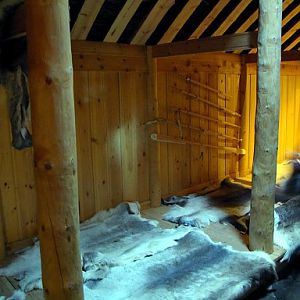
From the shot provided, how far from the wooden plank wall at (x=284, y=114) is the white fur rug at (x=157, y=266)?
2403 mm

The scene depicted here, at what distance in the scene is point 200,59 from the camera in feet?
15.0

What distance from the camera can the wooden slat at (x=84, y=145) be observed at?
136 inches

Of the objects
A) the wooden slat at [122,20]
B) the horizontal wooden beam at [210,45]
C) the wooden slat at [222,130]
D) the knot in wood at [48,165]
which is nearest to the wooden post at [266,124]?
the horizontal wooden beam at [210,45]

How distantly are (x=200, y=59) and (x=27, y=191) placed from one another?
8.87 feet

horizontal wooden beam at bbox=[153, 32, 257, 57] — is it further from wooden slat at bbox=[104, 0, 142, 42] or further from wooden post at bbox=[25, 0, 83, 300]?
wooden post at bbox=[25, 0, 83, 300]

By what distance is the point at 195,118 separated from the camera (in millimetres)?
4684

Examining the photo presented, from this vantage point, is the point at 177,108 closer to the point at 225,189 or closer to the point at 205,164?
the point at 205,164

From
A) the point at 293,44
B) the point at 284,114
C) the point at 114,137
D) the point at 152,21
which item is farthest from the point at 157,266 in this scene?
the point at 284,114

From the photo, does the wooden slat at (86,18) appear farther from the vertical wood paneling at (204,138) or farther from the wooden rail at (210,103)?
the vertical wood paneling at (204,138)

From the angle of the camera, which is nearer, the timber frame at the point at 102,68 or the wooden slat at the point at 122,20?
the timber frame at the point at 102,68

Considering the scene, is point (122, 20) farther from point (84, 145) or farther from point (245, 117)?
point (245, 117)

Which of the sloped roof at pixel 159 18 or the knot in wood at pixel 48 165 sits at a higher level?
the sloped roof at pixel 159 18

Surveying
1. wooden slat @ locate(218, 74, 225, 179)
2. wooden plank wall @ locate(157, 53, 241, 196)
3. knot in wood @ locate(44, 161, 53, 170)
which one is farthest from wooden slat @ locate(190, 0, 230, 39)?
knot in wood @ locate(44, 161, 53, 170)

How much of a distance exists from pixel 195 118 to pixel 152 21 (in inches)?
61.7
